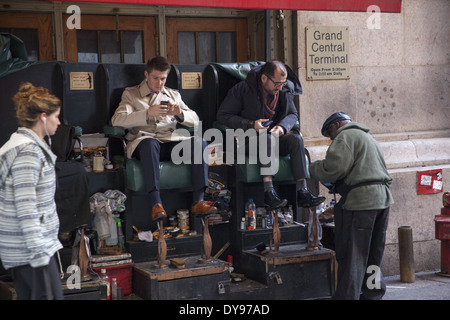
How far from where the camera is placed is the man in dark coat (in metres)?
5.67

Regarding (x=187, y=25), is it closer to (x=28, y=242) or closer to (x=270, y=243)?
(x=270, y=243)

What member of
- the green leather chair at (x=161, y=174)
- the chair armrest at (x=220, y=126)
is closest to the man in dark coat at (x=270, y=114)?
the chair armrest at (x=220, y=126)

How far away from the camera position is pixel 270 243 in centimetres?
568

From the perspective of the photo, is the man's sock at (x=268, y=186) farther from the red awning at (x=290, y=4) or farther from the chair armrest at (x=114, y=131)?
the red awning at (x=290, y=4)

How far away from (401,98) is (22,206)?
5.17m

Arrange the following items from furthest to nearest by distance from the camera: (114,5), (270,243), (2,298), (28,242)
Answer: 1. (114,5)
2. (270,243)
3. (2,298)
4. (28,242)

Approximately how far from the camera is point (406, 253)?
21.3ft

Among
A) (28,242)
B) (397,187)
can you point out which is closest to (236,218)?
(397,187)

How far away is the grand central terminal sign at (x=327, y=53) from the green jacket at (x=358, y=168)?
1938 mm

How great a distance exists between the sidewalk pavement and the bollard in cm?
8

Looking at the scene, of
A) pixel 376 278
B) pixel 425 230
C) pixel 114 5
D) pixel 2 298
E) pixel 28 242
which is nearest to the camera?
pixel 28 242

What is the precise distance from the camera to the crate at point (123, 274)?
5.27 m

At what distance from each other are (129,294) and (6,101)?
202 cm

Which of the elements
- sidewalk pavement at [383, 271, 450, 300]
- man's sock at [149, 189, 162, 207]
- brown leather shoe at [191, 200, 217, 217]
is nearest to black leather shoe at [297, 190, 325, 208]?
brown leather shoe at [191, 200, 217, 217]
